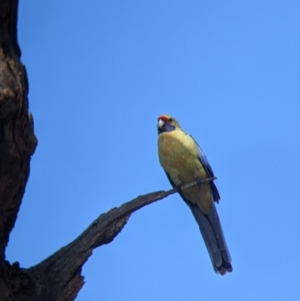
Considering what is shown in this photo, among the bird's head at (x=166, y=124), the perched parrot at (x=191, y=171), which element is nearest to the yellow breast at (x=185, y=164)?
the perched parrot at (x=191, y=171)

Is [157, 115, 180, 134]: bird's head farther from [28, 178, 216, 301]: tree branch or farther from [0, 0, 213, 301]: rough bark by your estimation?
[28, 178, 216, 301]: tree branch

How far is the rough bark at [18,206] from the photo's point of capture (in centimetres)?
344

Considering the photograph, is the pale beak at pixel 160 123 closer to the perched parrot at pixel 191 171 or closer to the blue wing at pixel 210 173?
the perched parrot at pixel 191 171

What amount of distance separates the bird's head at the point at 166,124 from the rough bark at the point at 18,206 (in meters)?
2.44

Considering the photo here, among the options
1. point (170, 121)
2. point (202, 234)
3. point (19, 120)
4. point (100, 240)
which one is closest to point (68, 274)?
point (100, 240)

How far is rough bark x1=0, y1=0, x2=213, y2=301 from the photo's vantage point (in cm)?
344

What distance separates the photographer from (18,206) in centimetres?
393

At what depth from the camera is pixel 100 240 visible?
4.24 metres

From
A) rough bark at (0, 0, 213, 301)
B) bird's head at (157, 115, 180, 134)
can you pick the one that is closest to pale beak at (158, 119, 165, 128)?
bird's head at (157, 115, 180, 134)

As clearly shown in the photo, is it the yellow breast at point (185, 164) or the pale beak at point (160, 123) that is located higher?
the pale beak at point (160, 123)

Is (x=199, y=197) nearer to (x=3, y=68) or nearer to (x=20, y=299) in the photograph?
(x=20, y=299)

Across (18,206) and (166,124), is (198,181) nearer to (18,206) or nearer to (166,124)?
(166,124)

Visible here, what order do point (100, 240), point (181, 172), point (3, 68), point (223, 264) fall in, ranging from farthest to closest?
point (181, 172), point (223, 264), point (100, 240), point (3, 68)

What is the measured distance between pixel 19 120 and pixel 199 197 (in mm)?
3454
